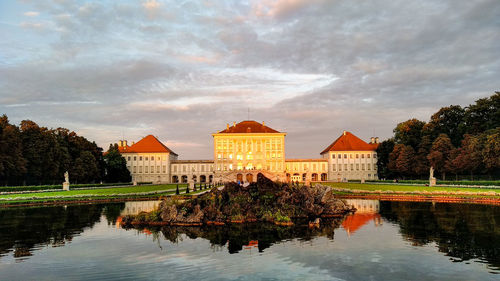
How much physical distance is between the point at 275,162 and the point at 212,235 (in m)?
81.6

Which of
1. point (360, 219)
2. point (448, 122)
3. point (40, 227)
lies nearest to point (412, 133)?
point (448, 122)

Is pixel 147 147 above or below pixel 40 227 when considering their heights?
above

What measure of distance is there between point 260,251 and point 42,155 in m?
53.2

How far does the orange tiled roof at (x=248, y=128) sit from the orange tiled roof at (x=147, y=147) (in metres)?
17.2

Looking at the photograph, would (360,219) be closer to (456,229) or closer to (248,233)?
(456,229)

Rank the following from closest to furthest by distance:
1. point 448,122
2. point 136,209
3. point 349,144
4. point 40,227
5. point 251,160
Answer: point 40,227, point 136,209, point 448,122, point 251,160, point 349,144

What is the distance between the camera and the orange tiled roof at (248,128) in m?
97.1

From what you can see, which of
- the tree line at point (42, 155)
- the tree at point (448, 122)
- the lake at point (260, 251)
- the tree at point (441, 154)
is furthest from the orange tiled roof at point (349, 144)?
the lake at point (260, 251)

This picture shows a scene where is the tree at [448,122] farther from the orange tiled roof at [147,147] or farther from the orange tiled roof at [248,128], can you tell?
the orange tiled roof at [147,147]

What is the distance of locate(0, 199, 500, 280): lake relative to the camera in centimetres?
1054

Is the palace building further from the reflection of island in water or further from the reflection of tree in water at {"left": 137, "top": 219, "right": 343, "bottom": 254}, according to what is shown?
the reflection of tree in water at {"left": 137, "top": 219, "right": 343, "bottom": 254}

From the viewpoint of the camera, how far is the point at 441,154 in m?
60.8

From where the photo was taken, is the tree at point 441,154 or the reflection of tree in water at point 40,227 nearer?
the reflection of tree in water at point 40,227

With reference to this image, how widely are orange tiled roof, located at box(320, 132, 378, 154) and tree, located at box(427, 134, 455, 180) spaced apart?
115 ft
